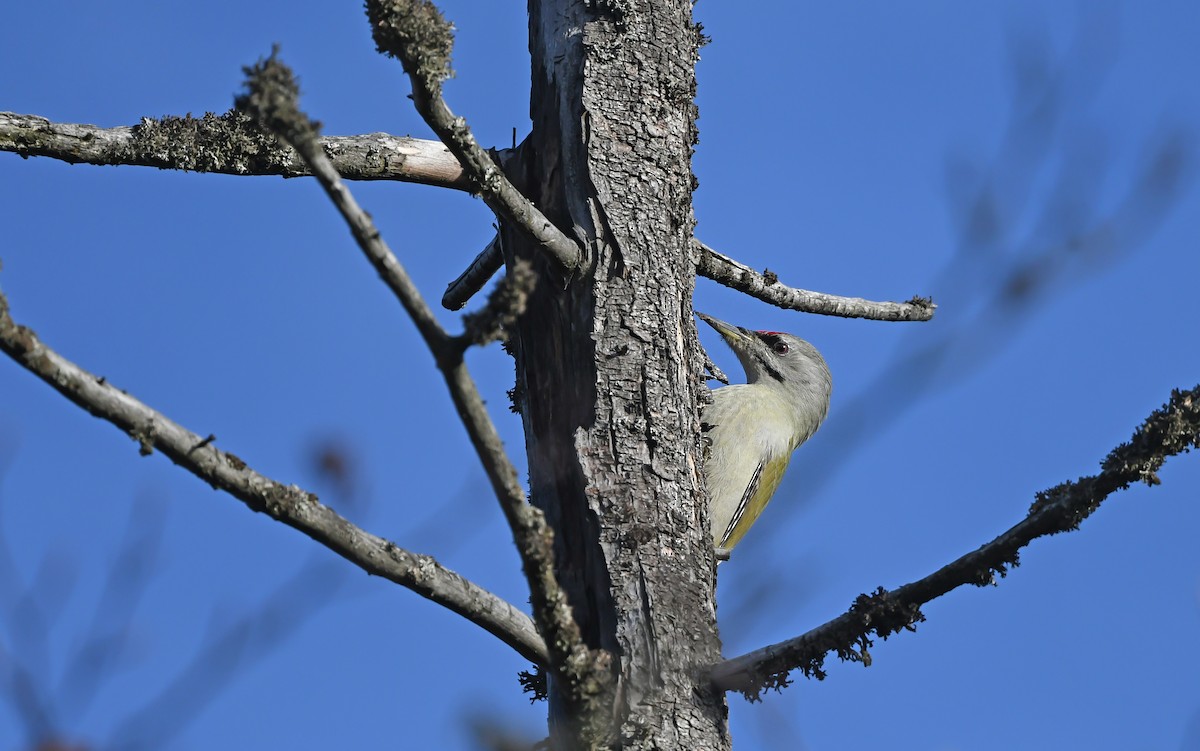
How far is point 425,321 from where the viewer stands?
1894 millimetres

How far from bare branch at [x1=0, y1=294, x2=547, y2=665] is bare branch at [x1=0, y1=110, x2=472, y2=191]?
1.34 m

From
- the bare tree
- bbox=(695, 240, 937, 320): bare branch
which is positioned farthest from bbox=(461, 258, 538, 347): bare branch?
bbox=(695, 240, 937, 320): bare branch

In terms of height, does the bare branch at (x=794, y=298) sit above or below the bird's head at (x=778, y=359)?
below

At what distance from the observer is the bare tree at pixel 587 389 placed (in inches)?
87.5

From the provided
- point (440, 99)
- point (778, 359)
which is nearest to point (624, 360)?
point (440, 99)

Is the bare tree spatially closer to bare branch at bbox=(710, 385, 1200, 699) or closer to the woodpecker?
bare branch at bbox=(710, 385, 1200, 699)

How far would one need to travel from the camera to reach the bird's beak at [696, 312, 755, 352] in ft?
23.2

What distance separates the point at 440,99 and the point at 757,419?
4.07m

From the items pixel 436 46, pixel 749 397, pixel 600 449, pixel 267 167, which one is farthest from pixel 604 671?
pixel 749 397

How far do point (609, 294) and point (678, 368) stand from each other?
289 mm

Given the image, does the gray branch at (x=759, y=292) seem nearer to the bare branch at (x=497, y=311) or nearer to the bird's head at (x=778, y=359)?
the bare branch at (x=497, y=311)

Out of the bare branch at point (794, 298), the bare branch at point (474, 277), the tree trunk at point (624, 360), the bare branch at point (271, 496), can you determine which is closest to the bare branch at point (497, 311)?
the bare branch at point (271, 496)

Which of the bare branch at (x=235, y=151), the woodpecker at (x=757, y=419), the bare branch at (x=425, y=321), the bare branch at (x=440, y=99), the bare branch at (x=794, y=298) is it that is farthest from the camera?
the woodpecker at (x=757, y=419)

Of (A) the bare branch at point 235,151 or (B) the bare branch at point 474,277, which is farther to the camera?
(B) the bare branch at point 474,277
